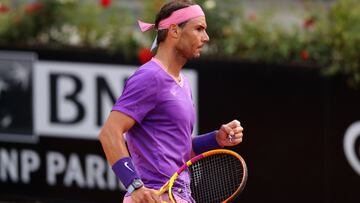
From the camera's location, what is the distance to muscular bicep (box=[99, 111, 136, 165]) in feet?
15.3

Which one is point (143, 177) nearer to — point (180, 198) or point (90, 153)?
point (180, 198)

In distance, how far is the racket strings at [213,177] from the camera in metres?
5.00

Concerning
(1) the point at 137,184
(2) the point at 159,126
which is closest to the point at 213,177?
(2) the point at 159,126

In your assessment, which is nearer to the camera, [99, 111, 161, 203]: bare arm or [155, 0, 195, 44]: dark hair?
[99, 111, 161, 203]: bare arm

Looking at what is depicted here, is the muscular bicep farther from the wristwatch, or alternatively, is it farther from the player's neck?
the player's neck

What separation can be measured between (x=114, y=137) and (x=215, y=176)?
660mm

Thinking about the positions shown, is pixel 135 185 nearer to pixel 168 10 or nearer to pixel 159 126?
pixel 159 126

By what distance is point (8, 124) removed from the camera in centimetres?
895

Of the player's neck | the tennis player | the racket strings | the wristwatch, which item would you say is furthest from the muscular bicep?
the racket strings

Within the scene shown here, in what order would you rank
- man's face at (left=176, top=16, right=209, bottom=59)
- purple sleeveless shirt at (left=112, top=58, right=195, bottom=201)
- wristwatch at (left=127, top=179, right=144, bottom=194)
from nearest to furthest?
1. wristwatch at (left=127, top=179, right=144, bottom=194)
2. purple sleeveless shirt at (left=112, top=58, right=195, bottom=201)
3. man's face at (left=176, top=16, right=209, bottom=59)

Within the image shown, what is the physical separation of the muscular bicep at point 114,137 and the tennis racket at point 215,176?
39 centimetres

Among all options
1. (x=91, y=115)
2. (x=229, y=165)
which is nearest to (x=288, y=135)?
(x=91, y=115)

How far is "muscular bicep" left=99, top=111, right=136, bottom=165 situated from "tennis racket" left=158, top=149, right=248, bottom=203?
385 mm

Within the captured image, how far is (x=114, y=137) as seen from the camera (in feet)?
15.3
